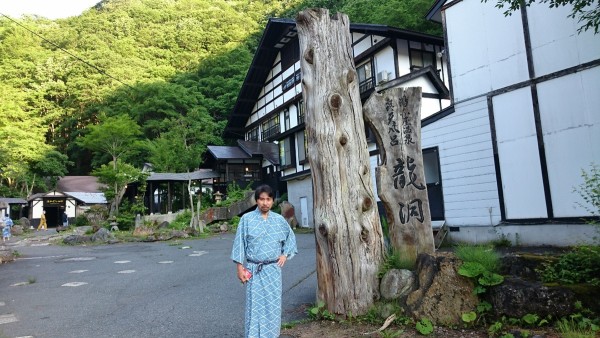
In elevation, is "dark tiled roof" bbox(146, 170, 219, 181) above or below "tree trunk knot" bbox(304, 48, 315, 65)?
above

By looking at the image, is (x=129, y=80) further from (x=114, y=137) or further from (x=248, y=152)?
(x=248, y=152)

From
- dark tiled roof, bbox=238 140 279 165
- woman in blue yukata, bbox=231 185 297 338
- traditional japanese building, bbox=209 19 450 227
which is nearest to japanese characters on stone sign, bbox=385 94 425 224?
woman in blue yukata, bbox=231 185 297 338

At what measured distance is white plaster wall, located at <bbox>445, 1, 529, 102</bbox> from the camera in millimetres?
9680

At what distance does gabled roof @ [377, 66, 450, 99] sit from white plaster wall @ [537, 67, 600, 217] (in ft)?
22.7

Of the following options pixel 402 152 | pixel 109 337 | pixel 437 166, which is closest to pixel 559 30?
pixel 437 166

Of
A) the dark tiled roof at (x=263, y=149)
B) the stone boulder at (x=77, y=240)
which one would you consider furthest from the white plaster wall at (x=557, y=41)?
the dark tiled roof at (x=263, y=149)

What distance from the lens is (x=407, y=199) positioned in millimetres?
5961

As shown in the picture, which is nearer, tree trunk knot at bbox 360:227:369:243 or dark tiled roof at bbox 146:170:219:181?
tree trunk knot at bbox 360:227:369:243

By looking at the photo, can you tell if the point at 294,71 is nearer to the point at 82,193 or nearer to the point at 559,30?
the point at 559,30

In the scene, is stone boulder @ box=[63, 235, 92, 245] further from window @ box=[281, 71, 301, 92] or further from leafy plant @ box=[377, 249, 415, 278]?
leafy plant @ box=[377, 249, 415, 278]

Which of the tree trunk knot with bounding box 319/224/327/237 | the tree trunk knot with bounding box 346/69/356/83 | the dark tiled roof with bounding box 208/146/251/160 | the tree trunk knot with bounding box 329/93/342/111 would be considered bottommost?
the tree trunk knot with bounding box 319/224/327/237

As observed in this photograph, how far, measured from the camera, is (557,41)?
29.1 ft

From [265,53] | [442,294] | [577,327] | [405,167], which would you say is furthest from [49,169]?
[577,327]

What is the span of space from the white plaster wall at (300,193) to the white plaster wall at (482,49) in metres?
11.7
